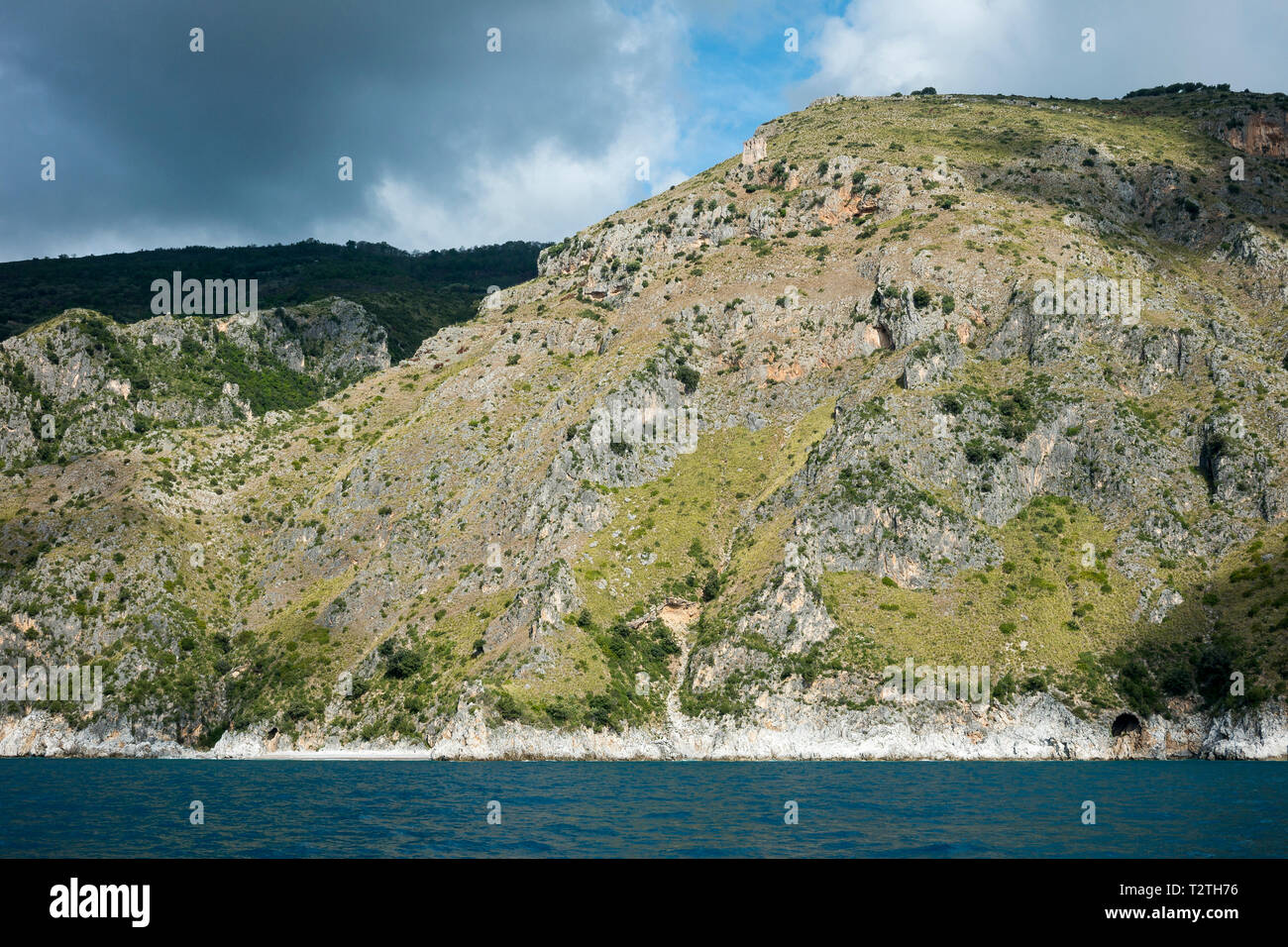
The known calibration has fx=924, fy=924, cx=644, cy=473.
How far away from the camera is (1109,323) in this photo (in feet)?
397

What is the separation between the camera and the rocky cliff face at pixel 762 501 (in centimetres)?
9262

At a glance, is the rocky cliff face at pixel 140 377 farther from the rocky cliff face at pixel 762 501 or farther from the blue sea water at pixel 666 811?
the blue sea water at pixel 666 811

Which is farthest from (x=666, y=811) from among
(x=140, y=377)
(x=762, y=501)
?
(x=140, y=377)

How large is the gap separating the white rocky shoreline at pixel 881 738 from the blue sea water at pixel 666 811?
4475 millimetres

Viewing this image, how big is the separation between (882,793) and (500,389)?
102112 mm

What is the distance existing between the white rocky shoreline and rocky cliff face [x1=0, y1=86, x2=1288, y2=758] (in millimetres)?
317

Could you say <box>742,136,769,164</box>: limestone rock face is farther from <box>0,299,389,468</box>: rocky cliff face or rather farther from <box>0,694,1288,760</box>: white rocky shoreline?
<box>0,694,1288,760</box>: white rocky shoreline

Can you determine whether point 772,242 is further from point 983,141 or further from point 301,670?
point 301,670

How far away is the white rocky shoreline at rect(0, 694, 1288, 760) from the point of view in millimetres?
83938

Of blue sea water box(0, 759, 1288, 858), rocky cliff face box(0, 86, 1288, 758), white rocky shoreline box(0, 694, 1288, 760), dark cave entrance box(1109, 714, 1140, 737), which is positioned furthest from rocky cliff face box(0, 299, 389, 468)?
dark cave entrance box(1109, 714, 1140, 737)

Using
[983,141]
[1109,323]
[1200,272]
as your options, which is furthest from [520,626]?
[983,141]

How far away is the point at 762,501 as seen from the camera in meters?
117

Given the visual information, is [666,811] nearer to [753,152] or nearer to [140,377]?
[140,377]
